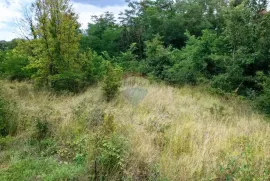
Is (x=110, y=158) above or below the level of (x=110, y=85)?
below

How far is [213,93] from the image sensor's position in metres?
9.19

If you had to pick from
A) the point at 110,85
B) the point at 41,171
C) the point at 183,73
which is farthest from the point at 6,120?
the point at 183,73

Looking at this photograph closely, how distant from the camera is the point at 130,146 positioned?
375 cm

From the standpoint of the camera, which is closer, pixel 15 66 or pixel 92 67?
pixel 92 67

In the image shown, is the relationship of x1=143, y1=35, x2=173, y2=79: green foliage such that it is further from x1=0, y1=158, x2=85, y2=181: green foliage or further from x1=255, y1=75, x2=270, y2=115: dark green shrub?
x1=0, y1=158, x2=85, y2=181: green foliage

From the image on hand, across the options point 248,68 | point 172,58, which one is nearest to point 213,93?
point 248,68

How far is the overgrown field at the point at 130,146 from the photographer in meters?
3.32


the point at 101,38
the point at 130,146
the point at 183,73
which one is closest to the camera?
the point at 130,146

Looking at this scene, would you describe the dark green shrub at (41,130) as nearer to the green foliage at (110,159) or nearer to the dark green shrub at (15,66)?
the green foliage at (110,159)

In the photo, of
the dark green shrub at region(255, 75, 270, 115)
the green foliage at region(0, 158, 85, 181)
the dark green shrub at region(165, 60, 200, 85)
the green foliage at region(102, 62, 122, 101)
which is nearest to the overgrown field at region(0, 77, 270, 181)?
the green foliage at region(0, 158, 85, 181)

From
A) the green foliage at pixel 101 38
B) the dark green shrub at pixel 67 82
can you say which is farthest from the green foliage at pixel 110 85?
the green foliage at pixel 101 38

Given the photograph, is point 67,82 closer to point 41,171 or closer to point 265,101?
point 41,171

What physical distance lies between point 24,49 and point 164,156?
31.7 ft

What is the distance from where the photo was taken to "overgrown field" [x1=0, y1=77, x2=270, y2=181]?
131 inches
